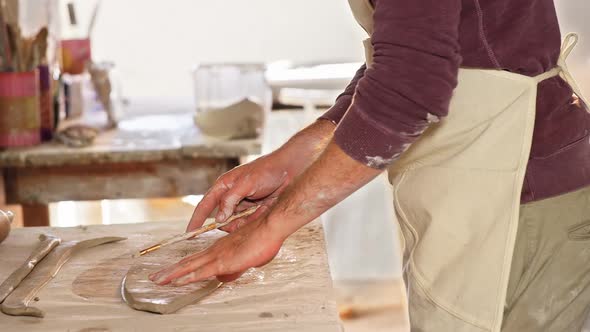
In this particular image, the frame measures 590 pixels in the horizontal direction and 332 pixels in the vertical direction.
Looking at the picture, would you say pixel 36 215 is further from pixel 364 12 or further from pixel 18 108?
pixel 364 12

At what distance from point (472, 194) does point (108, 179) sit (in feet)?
4.19

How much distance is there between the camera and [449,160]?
1231 mm

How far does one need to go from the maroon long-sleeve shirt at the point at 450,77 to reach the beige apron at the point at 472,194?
0.03m

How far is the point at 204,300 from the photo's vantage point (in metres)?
1.13

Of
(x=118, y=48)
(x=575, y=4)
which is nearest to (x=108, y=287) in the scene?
(x=575, y=4)

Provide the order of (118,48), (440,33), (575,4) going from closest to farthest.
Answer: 1. (440,33)
2. (575,4)
3. (118,48)

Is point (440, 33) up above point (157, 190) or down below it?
above

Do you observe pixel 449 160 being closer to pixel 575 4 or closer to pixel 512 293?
pixel 512 293

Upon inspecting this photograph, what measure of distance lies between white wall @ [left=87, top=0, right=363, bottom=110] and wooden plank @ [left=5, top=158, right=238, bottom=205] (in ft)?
5.89

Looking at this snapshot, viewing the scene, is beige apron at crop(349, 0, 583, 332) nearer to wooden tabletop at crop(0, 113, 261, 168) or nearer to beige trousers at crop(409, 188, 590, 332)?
beige trousers at crop(409, 188, 590, 332)

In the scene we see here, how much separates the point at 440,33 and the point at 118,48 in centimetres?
317

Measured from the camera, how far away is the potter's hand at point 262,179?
138 centimetres

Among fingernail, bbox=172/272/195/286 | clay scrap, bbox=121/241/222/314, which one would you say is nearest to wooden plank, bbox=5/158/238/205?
clay scrap, bbox=121/241/222/314

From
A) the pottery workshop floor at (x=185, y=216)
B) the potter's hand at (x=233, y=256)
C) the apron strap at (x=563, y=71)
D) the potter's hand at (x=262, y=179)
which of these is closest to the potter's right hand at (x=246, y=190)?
the potter's hand at (x=262, y=179)
